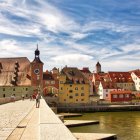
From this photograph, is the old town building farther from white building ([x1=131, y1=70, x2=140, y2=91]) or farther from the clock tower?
white building ([x1=131, y1=70, x2=140, y2=91])

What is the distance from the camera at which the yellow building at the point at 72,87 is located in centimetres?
10694

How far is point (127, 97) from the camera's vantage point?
365ft

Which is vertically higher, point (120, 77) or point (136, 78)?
point (120, 77)

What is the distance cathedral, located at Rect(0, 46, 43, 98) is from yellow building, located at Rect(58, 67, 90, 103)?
25.8 feet

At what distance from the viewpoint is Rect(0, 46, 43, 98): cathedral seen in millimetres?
101375

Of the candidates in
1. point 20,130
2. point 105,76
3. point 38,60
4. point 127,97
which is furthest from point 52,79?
point 20,130

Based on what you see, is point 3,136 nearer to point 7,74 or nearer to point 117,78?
point 7,74

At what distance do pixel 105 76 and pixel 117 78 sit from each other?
5.13 meters

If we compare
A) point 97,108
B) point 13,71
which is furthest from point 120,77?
point 13,71

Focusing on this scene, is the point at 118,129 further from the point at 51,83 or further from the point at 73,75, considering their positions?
the point at 73,75

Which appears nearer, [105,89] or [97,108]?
[97,108]

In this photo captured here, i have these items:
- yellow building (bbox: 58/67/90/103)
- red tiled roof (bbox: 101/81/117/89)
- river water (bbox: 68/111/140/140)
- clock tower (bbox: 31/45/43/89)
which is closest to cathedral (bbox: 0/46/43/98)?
clock tower (bbox: 31/45/43/89)

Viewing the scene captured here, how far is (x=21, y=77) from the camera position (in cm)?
10469

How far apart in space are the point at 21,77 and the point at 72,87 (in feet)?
52.7
